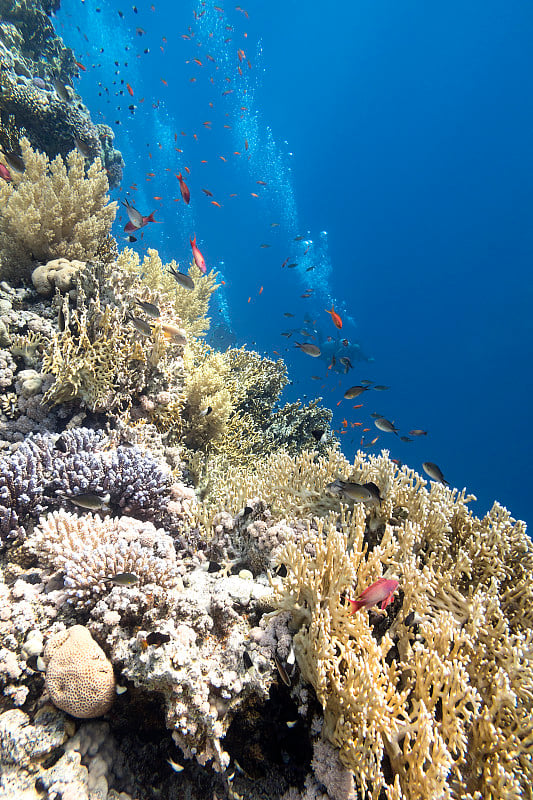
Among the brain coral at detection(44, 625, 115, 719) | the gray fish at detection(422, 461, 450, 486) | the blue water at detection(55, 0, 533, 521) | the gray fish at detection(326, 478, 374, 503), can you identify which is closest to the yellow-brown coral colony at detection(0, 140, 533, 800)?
the brain coral at detection(44, 625, 115, 719)

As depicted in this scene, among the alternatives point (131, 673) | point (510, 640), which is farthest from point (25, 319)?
point (510, 640)

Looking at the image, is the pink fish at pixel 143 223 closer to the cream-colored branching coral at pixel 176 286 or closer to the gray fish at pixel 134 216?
the gray fish at pixel 134 216

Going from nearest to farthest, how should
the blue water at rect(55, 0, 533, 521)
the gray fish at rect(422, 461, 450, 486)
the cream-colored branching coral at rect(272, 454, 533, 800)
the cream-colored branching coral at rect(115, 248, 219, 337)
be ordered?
the cream-colored branching coral at rect(272, 454, 533, 800)
the gray fish at rect(422, 461, 450, 486)
the cream-colored branching coral at rect(115, 248, 219, 337)
the blue water at rect(55, 0, 533, 521)

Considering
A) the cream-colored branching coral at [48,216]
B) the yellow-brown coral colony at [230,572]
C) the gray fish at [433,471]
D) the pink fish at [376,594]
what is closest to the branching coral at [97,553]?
the yellow-brown coral colony at [230,572]

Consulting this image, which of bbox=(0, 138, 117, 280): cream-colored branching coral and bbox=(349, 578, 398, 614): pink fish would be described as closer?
bbox=(349, 578, 398, 614): pink fish

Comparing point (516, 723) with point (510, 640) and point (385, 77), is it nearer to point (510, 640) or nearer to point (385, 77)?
point (510, 640)

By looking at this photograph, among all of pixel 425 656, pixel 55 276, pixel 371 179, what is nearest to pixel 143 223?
pixel 55 276

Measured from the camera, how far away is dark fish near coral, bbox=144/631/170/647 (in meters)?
2.18

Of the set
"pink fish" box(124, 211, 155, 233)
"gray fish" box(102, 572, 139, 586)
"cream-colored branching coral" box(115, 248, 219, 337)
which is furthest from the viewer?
"cream-colored branching coral" box(115, 248, 219, 337)

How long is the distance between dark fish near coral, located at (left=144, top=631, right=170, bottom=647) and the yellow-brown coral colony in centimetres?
3

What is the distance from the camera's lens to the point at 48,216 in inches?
210

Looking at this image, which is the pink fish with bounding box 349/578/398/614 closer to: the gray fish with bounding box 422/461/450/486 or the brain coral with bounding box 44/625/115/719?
the brain coral with bounding box 44/625/115/719

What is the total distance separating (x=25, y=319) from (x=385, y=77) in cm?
8759

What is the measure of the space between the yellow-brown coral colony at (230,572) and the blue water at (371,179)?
50132 mm
